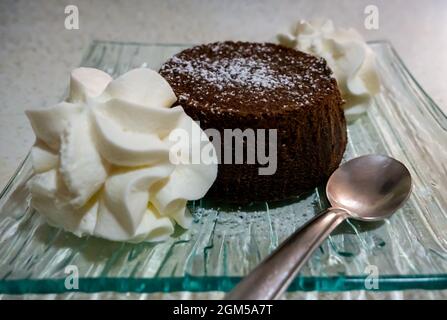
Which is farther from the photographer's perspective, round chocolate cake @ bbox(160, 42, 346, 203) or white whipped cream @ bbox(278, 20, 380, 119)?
white whipped cream @ bbox(278, 20, 380, 119)

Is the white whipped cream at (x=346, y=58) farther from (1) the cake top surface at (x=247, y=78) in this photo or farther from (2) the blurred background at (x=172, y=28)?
(2) the blurred background at (x=172, y=28)

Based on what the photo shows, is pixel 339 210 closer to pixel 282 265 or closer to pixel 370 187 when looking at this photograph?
pixel 370 187

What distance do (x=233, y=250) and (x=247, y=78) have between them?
18.4 inches

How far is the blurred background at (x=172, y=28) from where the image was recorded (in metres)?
2.19

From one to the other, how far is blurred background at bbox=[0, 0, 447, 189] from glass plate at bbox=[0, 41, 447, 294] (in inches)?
31.9

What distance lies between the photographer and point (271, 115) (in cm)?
128

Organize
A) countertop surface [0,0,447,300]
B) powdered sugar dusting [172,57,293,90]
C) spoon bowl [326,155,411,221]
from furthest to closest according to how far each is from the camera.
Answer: countertop surface [0,0,447,300], powdered sugar dusting [172,57,293,90], spoon bowl [326,155,411,221]

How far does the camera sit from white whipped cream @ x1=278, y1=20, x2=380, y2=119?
5.61 feet

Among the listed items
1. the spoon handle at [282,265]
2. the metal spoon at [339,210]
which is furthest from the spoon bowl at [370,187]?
the spoon handle at [282,265]

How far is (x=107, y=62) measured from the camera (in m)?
2.03

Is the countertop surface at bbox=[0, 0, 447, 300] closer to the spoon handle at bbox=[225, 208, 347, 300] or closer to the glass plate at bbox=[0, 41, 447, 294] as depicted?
the glass plate at bbox=[0, 41, 447, 294]

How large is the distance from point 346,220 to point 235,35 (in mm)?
1631

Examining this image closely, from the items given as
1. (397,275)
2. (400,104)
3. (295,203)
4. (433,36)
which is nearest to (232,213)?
(295,203)

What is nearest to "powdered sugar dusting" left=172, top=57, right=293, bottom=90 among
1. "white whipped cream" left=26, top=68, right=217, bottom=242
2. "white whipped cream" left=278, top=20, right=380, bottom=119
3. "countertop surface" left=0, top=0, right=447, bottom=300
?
"white whipped cream" left=26, top=68, right=217, bottom=242
